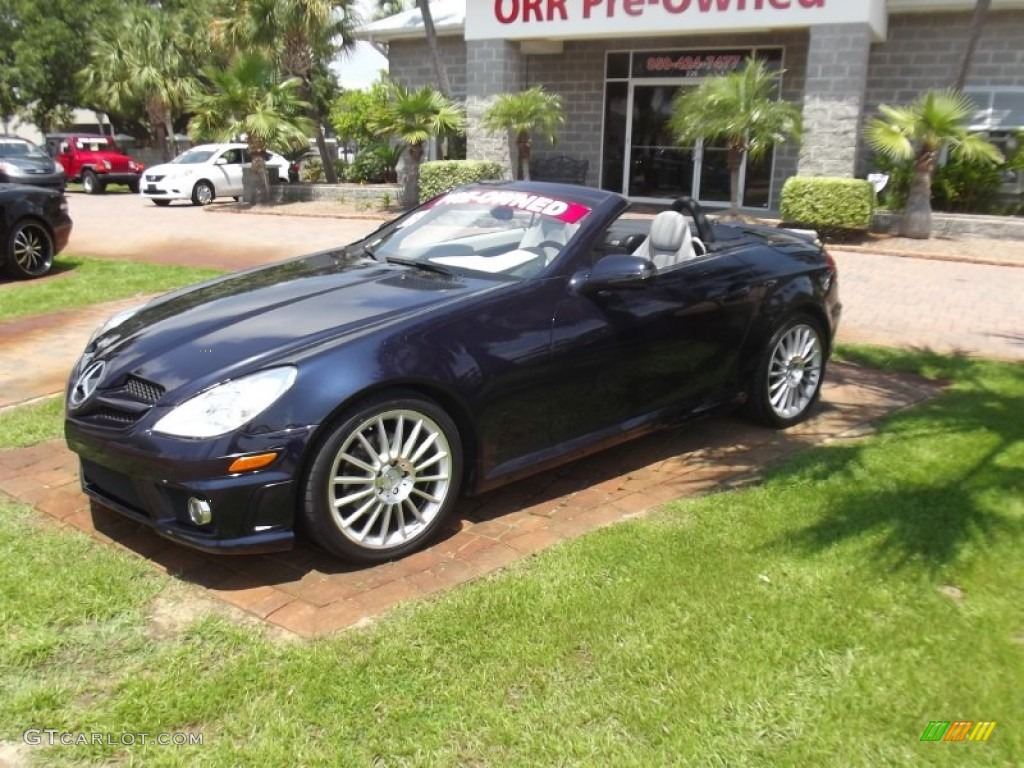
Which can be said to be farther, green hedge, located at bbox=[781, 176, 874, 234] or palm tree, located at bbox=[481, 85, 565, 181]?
palm tree, located at bbox=[481, 85, 565, 181]

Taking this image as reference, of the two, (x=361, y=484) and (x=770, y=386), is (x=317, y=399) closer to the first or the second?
(x=361, y=484)

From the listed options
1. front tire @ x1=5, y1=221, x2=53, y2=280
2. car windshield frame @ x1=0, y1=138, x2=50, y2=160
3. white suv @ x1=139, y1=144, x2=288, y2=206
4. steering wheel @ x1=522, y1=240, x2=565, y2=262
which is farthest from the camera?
white suv @ x1=139, y1=144, x2=288, y2=206

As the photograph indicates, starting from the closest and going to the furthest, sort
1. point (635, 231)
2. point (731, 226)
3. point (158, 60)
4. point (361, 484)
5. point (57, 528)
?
point (361, 484) → point (57, 528) → point (635, 231) → point (731, 226) → point (158, 60)

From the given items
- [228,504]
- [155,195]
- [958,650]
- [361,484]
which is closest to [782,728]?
[958,650]

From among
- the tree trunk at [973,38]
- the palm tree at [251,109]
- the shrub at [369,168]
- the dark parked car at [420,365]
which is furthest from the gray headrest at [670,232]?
the shrub at [369,168]

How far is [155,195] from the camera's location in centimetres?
2195

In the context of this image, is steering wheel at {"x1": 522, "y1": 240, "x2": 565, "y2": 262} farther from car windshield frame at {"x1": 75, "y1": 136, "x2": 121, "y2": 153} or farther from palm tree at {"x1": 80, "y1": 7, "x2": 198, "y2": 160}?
palm tree at {"x1": 80, "y1": 7, "x2": 198, "y2": 160}

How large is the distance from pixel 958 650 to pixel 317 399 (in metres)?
2.38

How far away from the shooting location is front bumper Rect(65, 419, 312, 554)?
3246mm

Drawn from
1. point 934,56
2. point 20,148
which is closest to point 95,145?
point 20,148

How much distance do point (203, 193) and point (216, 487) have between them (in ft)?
68.1

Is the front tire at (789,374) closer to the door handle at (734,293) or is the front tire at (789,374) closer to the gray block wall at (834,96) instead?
the door handle at (734,293)

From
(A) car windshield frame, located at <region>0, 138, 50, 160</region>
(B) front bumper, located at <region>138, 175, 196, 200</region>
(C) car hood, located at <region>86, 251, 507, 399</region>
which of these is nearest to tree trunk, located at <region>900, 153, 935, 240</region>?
(C) car hood, located at <region>86, 251, 507, 399</region>

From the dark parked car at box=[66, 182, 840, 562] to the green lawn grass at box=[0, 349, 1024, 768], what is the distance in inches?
17.8
